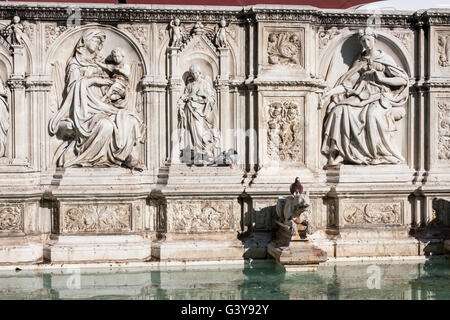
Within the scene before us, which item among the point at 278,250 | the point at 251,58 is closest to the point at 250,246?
the point at 278,250

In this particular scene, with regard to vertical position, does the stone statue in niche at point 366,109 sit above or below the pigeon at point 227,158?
above

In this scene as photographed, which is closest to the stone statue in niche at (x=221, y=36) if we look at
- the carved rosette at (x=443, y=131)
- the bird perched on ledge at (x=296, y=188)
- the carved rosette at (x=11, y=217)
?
the bird perched on ledge at (x=296, y=188)

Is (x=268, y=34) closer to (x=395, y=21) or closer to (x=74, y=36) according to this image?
(x=395, y=21)

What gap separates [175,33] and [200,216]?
3.22 metres

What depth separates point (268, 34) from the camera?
1102 centimetres

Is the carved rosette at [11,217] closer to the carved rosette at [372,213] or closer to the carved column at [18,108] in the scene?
the carved column at [18,108]

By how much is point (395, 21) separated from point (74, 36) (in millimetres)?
5794

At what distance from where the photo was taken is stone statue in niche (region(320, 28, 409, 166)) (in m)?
11.1

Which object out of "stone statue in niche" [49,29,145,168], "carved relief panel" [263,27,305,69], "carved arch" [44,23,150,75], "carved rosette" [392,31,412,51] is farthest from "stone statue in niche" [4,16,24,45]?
"carved rosette" [392,31,412,51]

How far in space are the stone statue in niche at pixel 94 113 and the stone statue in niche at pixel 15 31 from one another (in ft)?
2.99

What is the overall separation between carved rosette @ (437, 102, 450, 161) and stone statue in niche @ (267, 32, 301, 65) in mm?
2928

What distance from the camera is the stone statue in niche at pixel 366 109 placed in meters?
11.1

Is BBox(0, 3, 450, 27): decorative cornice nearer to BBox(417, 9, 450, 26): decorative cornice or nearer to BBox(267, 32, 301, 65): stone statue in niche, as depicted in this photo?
BBox(417, 9, 450, 26): decorative cornice

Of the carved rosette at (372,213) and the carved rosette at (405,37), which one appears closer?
the carved rosette at (372,213)
